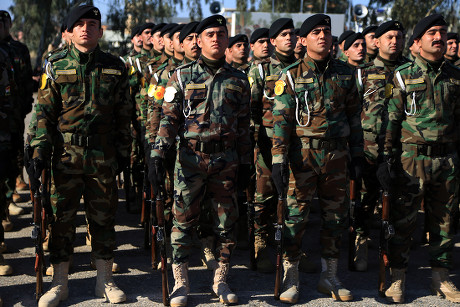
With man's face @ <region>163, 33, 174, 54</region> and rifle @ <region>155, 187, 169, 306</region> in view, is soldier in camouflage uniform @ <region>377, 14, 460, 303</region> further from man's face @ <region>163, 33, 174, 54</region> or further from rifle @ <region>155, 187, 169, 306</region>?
man's face @ <region>163, 33, 174, 54</region>

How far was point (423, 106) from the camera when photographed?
201 inches

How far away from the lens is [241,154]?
16.9 feet

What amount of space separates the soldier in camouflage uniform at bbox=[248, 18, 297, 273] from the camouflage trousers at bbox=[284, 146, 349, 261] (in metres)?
0.83

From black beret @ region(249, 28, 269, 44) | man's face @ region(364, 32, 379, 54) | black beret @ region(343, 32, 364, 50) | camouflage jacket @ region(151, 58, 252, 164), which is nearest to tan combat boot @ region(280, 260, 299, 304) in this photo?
camouflage jacket @ region(151, 58, 252, 164)

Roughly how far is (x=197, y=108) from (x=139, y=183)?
135 inches

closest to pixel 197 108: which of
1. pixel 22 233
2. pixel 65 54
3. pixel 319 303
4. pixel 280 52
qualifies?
pixel 65 54

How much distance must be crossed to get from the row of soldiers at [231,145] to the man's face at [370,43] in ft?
7.22

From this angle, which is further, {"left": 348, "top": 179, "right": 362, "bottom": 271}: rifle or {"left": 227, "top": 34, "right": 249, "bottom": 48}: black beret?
{"left": 227, "top": 34, "right": 249, "bottom": 48}: black beret

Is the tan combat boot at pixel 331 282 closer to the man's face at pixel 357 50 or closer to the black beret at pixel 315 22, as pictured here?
the black beret at pixel 315 22

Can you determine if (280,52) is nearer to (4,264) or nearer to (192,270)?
(192,270)

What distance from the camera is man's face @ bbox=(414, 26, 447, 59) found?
505cm

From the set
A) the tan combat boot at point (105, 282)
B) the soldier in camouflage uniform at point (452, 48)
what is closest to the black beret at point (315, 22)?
the tan combat boot at point (105, 282)

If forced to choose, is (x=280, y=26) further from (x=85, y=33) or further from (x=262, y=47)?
(x=85, y=33)

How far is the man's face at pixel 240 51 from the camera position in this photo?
23.2ft
